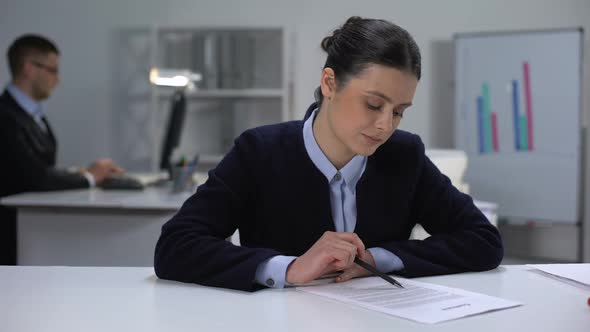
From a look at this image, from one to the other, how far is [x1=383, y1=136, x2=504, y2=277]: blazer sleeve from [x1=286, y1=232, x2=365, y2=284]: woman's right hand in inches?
7.2

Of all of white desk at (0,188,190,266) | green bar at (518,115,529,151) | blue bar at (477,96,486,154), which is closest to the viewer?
white desk at (0,188,190,266)

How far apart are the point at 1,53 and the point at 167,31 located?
4.47ft

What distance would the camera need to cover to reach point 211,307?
1165 mm

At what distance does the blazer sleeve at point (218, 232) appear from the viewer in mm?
1326

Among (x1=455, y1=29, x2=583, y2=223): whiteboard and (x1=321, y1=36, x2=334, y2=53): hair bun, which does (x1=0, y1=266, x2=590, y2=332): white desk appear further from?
(x1=455, y1=29, x2=583, y2=223): whiteboard

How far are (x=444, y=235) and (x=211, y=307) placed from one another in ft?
2.02

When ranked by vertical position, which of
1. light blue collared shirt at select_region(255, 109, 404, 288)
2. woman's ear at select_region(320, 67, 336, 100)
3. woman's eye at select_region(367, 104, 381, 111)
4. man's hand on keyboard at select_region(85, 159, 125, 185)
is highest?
woman's ear at select_region(320, 67, 336, 100)

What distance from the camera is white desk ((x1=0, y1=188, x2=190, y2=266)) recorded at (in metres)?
3.13

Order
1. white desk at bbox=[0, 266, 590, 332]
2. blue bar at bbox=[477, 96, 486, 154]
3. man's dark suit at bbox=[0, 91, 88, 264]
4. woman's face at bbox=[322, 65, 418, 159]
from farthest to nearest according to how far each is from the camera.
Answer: blue bar at bbox=[477, 96, 486, 154] → man's dark suit at bbox=[0, 91, 88, 264] → woman's face at bbox=[322, 65, 418, 159] → white desk at bbox=[0, 266, 590, 332]

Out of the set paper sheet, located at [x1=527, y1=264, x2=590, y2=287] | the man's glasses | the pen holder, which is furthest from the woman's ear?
the man's glasses

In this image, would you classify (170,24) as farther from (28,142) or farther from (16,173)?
(16,173)

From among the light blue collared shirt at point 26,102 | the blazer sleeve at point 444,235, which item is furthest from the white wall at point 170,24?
the blazer sleeve at point 444,235

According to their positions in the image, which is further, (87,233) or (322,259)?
(87,233)

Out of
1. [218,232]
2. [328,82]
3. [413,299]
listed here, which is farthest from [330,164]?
[413,299]
